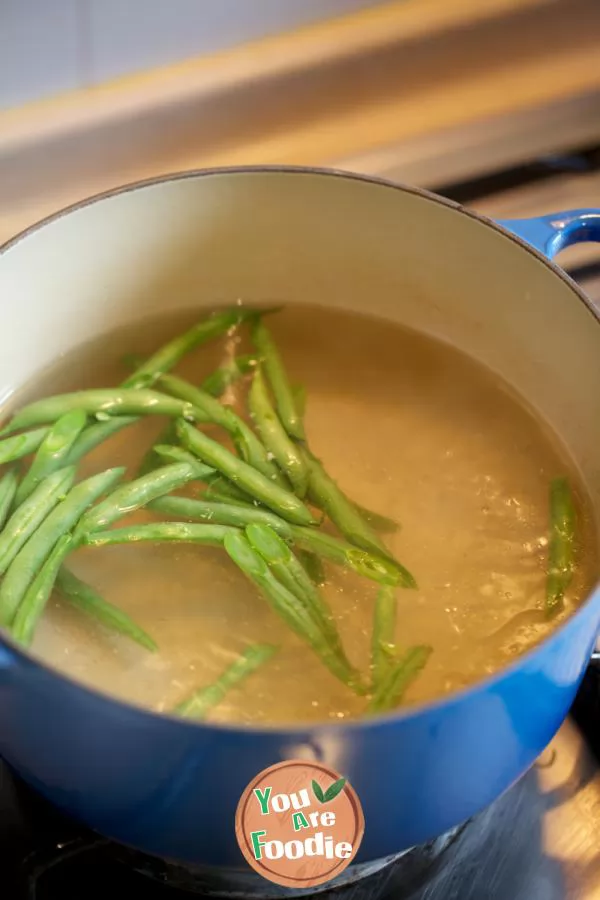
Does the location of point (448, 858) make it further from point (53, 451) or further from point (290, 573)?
point (53, 451)

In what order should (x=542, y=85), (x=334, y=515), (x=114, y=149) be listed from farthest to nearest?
(x=542, y=85) → (x=114, y=149) → (x=334, y=515)

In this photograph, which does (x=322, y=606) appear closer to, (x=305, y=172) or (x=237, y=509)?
(x=237, y=509)

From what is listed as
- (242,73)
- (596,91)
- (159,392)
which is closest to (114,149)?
(242,73)

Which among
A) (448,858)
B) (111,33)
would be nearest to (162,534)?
(448,858)

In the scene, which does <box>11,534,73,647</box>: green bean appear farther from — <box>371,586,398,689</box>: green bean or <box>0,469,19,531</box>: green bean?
<box>371,586,398,689</box>: green bean

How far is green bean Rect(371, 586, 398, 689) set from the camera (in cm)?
66

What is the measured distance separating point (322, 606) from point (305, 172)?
0.38m

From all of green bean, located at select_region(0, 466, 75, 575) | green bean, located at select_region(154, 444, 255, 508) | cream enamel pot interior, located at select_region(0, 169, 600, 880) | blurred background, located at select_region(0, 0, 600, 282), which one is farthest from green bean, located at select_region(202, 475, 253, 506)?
blurred background, located at select_region(0, 0, 600, 282)

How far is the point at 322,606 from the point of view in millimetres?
703

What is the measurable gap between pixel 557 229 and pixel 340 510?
0.28 metres

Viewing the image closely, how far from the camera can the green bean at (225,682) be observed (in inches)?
24.9

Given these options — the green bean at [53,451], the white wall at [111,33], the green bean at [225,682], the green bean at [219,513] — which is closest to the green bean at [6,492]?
the green bean at [53,451]

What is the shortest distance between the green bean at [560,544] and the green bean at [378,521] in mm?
123

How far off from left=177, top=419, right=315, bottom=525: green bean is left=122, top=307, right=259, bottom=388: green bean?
0.08m
